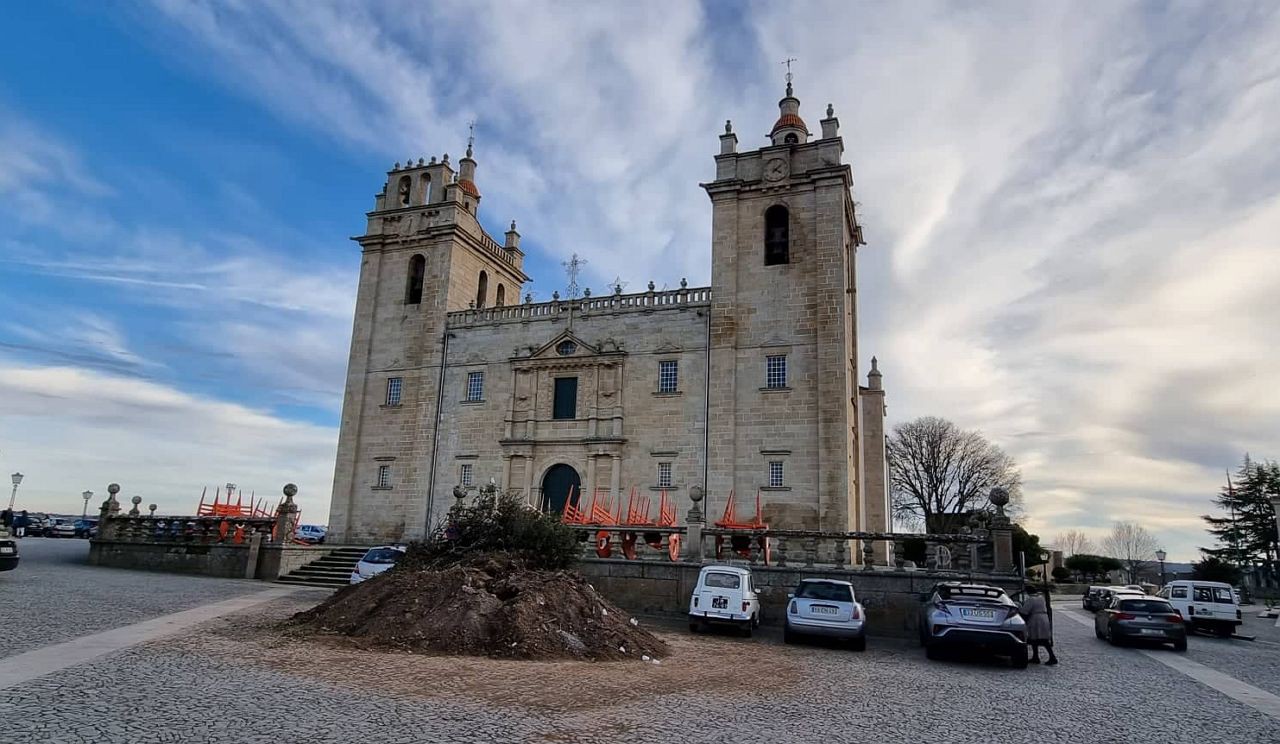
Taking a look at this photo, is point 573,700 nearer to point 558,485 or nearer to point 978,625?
point 978,625

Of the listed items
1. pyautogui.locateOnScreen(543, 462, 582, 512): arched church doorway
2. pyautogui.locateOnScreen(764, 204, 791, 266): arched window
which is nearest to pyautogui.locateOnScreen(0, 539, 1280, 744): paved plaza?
pyautogui.locateOnScreen(543, 462, 582, 512): arched church doorway

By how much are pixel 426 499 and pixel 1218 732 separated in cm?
2724

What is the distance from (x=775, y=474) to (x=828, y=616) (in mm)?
12026

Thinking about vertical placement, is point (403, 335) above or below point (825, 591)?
above

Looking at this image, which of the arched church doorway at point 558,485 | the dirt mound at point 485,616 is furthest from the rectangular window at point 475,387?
the dirt mound at point 485,616

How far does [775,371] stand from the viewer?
27.5m

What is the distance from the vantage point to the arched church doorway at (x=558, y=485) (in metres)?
29.5

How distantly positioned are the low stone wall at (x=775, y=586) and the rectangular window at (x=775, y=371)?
9.80 meters

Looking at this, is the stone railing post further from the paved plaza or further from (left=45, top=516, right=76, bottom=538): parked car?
(left=45, top=516, right=76, bottom=538): parked car

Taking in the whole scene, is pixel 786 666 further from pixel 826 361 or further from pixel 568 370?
pixel 568 370

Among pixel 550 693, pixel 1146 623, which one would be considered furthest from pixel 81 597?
pixel 1146 623

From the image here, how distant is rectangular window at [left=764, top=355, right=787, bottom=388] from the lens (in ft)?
89.6

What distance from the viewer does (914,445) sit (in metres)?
56.8

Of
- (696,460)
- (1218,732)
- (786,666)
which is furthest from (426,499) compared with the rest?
(1218,732)
